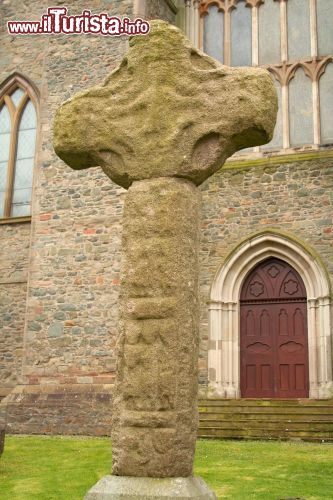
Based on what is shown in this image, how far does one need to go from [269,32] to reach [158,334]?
1249 cm

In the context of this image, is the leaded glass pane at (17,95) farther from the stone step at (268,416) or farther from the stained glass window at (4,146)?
the stone step at (268,416)

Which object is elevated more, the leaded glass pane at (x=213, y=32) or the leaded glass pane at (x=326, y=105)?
the leaded glass pane at (x=213, y=32)

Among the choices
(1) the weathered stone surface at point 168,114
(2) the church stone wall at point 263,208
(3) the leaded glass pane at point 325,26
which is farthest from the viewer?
(3) the leaded glass pane at point 325,26

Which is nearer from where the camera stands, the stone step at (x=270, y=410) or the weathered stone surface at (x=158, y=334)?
the weathered stone surface at (x=158, y=334)

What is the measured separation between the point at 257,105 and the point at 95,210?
9.70 metres

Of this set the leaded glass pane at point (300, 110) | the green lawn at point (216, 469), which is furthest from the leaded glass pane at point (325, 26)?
the green lawn at point (216, 469)

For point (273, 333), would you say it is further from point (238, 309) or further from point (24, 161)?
point (24, 161)

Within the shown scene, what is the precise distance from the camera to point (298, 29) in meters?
14.0

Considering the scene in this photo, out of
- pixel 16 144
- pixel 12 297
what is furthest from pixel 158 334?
pixel 16 144

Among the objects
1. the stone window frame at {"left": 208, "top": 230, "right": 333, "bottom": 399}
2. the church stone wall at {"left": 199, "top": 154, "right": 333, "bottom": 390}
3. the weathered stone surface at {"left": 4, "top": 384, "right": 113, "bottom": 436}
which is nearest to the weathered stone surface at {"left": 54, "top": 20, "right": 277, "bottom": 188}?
the weathered stone surface at {"left": 4, "top": 384, "right": 113, "bottom": 436}

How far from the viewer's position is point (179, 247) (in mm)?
3244

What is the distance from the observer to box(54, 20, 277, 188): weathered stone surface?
3.34 m
